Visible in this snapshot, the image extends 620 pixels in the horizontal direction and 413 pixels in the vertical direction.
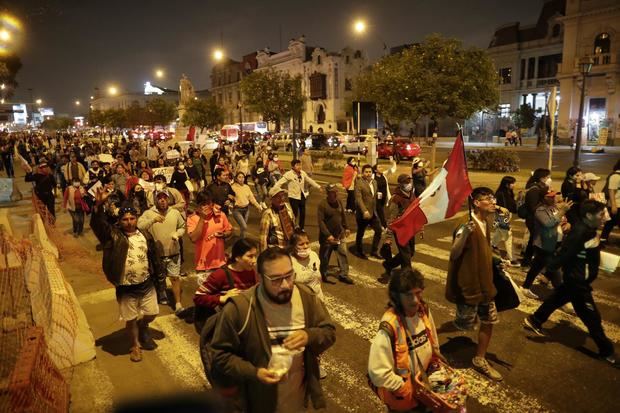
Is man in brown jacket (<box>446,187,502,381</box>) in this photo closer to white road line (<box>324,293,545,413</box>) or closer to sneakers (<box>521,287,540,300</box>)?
white road line (<box>324,293,545,413</box>)

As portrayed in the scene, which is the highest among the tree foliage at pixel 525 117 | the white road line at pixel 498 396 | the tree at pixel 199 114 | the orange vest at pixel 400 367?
the tree at pixel 199 114

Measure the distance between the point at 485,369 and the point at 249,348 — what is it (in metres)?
3.15

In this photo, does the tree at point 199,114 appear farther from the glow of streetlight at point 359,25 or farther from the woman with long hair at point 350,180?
the woman with long hair at point 350,180

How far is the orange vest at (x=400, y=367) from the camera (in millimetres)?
2973

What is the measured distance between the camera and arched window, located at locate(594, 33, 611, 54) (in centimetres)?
3744

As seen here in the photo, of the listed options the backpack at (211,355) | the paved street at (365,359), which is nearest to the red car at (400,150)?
the paved street at (365,359)

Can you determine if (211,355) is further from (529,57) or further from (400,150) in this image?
(529,57)

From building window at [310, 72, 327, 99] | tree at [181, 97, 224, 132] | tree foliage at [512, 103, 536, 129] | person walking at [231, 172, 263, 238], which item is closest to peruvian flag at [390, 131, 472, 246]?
person walking at [231, 172, 263, 238]

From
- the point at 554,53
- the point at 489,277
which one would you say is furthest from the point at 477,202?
the point at 554,53

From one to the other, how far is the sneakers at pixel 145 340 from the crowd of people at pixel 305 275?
0.06 ft

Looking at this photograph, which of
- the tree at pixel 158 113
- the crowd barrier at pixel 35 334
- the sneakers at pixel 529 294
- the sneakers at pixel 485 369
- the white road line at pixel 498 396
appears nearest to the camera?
the crowd barrier at pixel 35 334

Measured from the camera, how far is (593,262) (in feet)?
16.5

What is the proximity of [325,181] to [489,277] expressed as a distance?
16893 mm

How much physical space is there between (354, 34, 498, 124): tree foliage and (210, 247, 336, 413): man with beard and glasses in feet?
58.3
